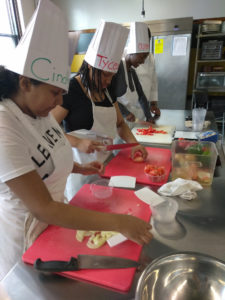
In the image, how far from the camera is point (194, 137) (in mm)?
1535

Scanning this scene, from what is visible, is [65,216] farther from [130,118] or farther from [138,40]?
[138,40]

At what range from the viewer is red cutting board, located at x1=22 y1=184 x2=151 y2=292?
0.57 m

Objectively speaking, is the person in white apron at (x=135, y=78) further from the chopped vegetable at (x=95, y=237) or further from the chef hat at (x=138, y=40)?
the chopped vegetable at (x=95, y=237)

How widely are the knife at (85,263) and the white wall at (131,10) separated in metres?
3.98

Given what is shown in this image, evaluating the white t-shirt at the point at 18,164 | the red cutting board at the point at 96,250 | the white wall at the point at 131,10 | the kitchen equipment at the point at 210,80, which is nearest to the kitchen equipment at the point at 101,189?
the red cutting board at the point at 96,250

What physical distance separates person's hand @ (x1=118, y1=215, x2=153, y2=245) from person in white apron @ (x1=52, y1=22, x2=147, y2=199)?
0.46 meters

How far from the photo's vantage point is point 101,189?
38.4 inches

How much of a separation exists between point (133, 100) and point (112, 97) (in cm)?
60

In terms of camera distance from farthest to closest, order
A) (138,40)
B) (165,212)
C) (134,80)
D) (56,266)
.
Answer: (134,80) < (138,40) < (165,212) < (56,266)

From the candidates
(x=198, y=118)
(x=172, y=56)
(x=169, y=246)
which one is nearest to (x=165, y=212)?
(x=169, y=246)

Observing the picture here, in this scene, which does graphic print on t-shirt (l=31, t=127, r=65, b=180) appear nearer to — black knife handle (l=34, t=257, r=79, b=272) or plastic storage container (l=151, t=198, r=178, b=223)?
black knife handle (l=34, t=257, r=79, b=272)

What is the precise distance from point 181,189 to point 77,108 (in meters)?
0.71

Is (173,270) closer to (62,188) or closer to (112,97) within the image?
(62,188)

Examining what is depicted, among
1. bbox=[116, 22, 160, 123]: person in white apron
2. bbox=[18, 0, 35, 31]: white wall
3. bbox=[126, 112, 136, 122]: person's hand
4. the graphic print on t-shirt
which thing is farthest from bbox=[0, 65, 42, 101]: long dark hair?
bbox=[18, 0, 35, 31]: white wall
